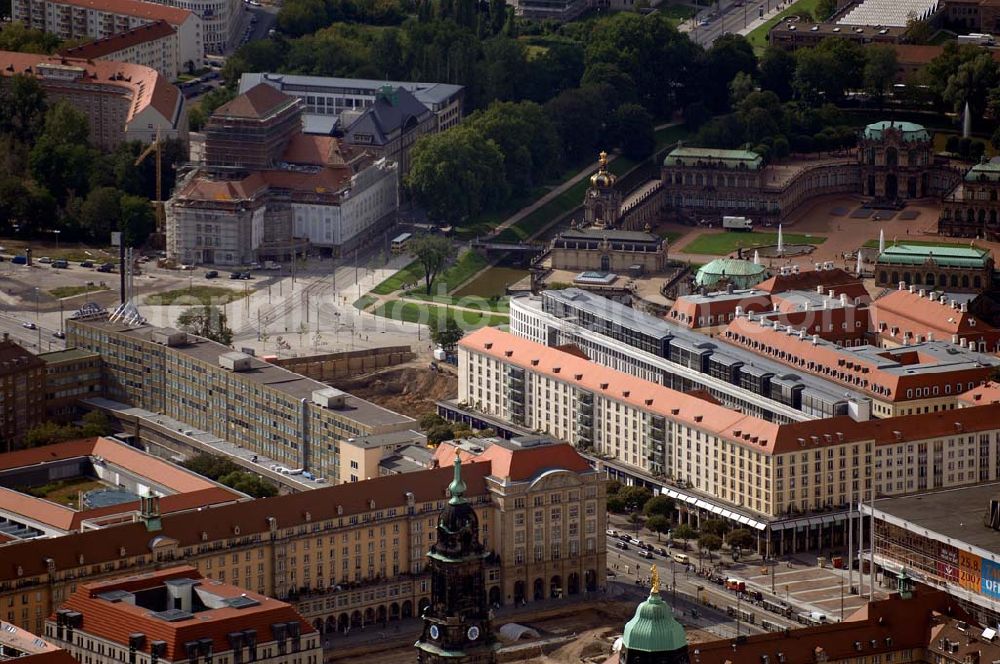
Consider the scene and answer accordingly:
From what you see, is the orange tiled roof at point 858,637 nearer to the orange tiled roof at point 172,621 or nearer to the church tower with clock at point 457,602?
the orange tiled roof at point 172,621

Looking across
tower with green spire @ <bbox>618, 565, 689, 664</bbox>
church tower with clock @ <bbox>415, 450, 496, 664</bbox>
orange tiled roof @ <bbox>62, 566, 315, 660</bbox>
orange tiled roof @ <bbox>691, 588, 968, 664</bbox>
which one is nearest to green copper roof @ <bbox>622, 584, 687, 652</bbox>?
tower with green spire @ <bbox>618, 565, 689, 664</bbox>

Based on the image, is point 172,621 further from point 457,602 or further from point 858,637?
point 858,637

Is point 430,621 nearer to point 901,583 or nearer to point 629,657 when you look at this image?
point 629,657

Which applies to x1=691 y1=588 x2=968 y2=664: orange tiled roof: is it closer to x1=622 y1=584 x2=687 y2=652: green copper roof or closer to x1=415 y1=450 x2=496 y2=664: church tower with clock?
x1=622 y1=584 x2=687 y2=652: green copper roof

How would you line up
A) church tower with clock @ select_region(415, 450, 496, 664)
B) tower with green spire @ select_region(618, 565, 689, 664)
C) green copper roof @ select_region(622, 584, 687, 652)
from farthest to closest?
green copper roof @ select_region(622, 584, 687, 652) < tower with green spire @ select_region(618, 565, 689, 664) < church tower with clock @ select_region(415, 450, 496, 664)

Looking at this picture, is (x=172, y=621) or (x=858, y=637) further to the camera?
(x=858, y=637)

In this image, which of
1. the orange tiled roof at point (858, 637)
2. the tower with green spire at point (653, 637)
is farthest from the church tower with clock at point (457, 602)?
the orange tiled roof at point (858, 637)

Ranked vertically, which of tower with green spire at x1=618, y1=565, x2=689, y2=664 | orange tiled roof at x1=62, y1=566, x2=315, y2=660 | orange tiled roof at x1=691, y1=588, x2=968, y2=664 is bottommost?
orange tiled roof at x1=691, y1=588, x2=968, y2=664

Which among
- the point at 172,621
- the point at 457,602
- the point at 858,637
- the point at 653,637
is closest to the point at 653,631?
the point at 653,637
